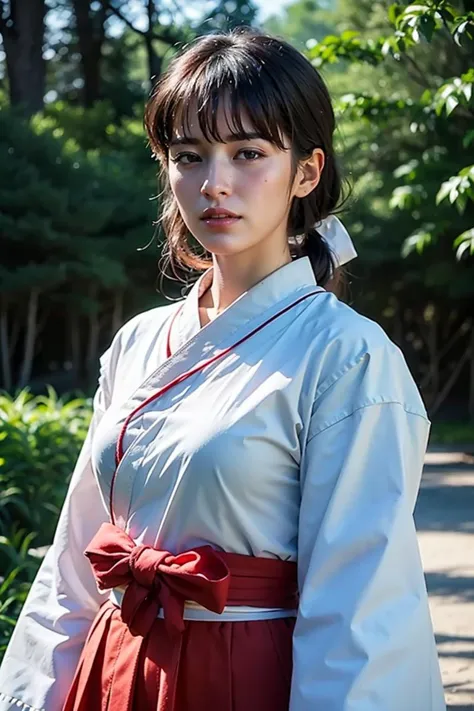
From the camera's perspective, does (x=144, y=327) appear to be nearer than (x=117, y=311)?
Yes

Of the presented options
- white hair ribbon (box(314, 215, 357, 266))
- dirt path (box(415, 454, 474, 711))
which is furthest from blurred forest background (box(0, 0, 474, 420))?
white hair ribbon (box(314, 215, 357, 266))

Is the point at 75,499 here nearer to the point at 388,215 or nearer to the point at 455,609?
the point at 455,609

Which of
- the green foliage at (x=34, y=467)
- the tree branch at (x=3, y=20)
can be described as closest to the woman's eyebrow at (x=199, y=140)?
the green foliage at (x=34, y=467)

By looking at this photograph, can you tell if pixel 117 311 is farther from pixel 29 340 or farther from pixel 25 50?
pixel 25 50

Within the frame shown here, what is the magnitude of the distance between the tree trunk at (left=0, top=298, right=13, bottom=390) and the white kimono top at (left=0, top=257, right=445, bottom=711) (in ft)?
34.7

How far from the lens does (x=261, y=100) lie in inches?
68.5

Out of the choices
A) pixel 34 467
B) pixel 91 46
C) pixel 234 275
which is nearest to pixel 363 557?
pixel 234 275

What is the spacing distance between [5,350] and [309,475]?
36.5 feet

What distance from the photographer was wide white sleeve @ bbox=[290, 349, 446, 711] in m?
1.56

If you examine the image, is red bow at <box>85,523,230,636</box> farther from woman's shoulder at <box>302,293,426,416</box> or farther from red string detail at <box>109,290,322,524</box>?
woman's shoulder at <box>302,293,426,416</box>

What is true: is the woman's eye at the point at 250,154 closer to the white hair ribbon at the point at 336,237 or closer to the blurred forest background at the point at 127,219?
the white hair ribbon at the point at 336,237

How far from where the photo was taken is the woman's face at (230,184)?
1762 mm

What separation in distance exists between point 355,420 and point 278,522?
0.20m

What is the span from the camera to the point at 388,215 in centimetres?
1390
